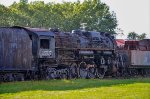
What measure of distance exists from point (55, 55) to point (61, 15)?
41.2 metres

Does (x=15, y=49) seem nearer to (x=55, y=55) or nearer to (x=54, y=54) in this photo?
(x=54, y=54)

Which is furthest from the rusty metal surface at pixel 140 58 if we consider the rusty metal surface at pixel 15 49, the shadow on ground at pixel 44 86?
the shadow on ground at pixel 44 86

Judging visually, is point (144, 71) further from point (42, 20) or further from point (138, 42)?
point (42, 20)

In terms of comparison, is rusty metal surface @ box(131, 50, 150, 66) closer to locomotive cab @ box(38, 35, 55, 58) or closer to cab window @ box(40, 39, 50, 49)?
locomotive cab @ box(38, 35, 55, 58)

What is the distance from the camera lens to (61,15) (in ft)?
234

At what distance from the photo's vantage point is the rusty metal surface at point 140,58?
131 feet

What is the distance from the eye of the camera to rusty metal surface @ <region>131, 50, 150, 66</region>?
39.9m

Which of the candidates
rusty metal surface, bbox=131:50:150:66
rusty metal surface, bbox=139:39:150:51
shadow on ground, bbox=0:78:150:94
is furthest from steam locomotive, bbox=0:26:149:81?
rusty metal surface, bbox=139:39:150:51

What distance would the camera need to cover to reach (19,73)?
27.5 metres

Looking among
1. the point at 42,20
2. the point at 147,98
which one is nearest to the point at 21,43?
the point at 147,98

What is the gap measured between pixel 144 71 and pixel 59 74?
1341cm

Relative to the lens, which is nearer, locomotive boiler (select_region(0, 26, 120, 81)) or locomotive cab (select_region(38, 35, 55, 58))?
locomotive boiler (select_region(0, 26, 120, 81))

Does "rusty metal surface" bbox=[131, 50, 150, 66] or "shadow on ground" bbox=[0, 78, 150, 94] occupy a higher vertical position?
"rusty metal surface" bbox=[131, 50, 150, 66]

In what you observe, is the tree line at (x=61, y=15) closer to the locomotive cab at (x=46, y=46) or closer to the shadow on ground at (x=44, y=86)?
the locomotive cab at (x=46, y=46)
